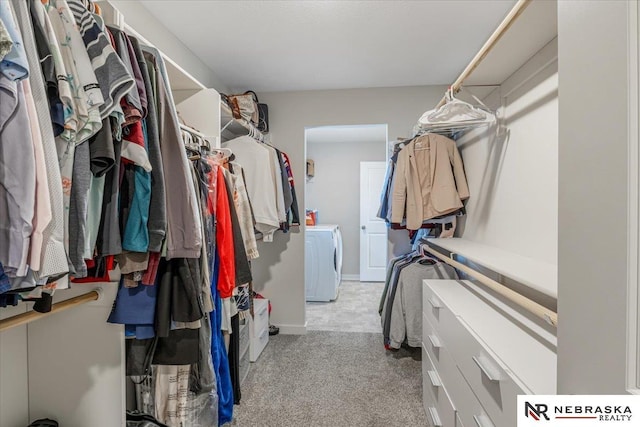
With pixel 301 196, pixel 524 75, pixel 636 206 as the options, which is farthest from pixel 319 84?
pixel 636 206

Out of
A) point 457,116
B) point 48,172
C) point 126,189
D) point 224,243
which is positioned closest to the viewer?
point 48,172

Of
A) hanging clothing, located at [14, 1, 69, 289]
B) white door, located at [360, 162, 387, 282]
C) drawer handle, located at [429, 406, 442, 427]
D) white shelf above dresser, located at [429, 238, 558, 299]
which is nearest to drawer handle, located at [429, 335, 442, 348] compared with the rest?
drawer handle, located at [429, 406, 442, 427]

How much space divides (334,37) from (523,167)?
1.40 meters

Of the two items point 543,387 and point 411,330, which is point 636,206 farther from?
point 411,330

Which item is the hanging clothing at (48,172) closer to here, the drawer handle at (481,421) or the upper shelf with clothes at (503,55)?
the drawer handle at (481,421)

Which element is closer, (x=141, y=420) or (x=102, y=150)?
(x=102, y=150)

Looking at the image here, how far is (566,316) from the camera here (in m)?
0.61

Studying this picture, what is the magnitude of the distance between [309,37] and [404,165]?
1.10 meters

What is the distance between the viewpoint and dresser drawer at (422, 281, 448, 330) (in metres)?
1.52

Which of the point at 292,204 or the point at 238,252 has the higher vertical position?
the point at 292,204

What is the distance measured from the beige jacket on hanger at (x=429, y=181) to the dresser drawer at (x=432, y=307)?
0.59m

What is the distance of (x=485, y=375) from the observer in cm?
100

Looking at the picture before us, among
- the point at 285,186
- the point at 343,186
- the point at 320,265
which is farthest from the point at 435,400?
the point at 343,186

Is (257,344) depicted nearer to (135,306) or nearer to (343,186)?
(135,306)
